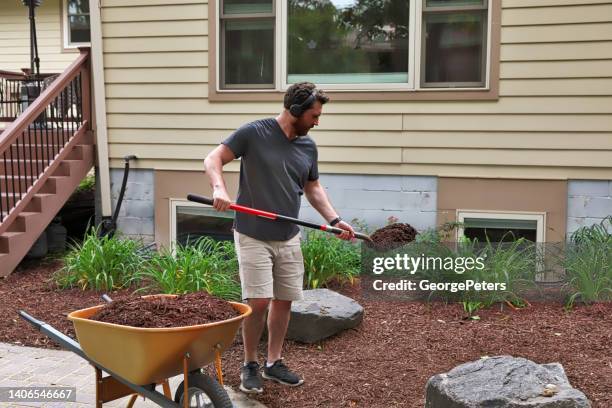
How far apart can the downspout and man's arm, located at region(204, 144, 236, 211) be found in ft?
14.7

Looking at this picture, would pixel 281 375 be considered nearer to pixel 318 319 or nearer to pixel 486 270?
pixel 318 319

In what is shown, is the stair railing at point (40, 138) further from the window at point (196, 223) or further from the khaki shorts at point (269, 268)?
the khaki shorts at point (269, 268)

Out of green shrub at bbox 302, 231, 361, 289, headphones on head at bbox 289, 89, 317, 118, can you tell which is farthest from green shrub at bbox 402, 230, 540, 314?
headphones on head at bbox 289, 89, 317, 118

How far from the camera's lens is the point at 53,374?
4.43 m

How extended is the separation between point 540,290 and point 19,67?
11.7 meters

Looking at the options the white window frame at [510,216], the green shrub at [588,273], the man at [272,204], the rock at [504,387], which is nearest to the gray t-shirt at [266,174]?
the man at [272,204]

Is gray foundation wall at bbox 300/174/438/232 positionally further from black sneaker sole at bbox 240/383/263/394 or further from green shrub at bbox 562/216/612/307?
black sneaker sole at bbox 240/383/263/394

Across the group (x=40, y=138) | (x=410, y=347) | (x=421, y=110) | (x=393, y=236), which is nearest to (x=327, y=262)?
(x=393, y=236)

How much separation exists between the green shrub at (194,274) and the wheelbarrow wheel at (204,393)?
2248 mm

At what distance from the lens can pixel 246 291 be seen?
12.7 ft

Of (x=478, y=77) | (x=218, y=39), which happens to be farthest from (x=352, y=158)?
(x=218, y=39)

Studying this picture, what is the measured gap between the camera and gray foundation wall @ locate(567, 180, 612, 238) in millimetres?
6652

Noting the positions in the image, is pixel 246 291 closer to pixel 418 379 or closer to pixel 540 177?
pixel 418 379

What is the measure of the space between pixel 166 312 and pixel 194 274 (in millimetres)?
2602
